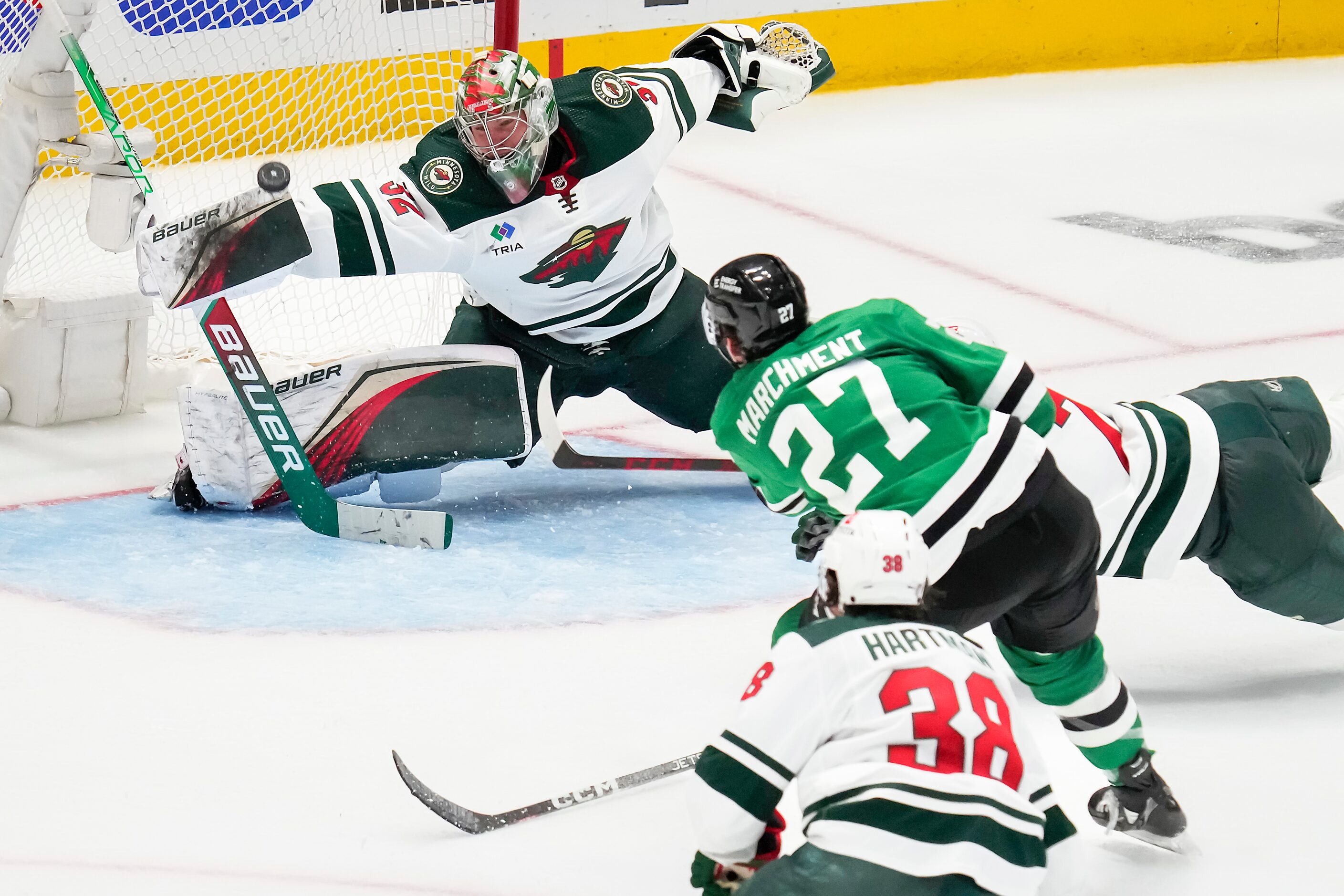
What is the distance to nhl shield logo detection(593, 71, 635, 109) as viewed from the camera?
3.78 m

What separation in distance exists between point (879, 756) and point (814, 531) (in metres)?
0.66

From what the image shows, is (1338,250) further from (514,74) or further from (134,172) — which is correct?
(134,172)

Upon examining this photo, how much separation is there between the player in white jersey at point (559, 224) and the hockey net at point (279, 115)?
0.82 meters

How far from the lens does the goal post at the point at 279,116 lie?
4.77 metres

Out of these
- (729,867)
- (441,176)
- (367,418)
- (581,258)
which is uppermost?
(441,176)

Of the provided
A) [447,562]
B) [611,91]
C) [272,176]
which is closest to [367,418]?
[447,562]

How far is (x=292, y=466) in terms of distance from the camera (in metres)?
3.74

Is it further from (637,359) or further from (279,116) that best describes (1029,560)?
(279,116)

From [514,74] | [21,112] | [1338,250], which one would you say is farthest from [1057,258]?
[21,112]

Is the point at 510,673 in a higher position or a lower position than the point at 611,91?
lower

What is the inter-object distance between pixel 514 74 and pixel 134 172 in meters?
0.84

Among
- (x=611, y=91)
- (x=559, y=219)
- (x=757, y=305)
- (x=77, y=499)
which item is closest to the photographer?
(x=757, y=305)

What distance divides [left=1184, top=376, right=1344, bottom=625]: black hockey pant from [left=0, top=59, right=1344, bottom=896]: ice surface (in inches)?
8.5

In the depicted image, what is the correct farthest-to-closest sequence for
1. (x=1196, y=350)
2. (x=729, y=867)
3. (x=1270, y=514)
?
(x=1196, y=350) < (x=1270, y=514) < (x=729, y=867)
